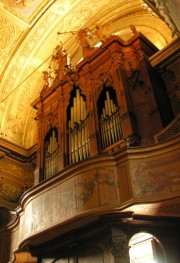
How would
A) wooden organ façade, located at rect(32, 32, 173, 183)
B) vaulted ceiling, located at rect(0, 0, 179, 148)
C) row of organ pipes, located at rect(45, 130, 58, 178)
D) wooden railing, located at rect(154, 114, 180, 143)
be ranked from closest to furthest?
wooden railing, located at rect(154, 114, 180, 143) < wooden organ façade, located at rect(32, 32, 173, 183) < row of organ pipes, located at rect(45, 130, 58, 178) < vaulted ceiling, located at rect(0, 0, 179, 148)

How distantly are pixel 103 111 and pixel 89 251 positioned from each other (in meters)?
3.06

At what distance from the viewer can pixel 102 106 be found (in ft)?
26.3

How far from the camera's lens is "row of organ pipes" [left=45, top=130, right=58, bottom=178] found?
25.9ft

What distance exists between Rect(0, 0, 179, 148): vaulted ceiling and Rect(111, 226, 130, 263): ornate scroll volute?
5486 millimetres

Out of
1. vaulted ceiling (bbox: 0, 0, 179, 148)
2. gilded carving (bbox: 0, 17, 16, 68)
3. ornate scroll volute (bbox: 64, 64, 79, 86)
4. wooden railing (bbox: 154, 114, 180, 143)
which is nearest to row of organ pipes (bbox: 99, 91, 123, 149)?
wooden railing (bbox: 154, 114, 180, 143)

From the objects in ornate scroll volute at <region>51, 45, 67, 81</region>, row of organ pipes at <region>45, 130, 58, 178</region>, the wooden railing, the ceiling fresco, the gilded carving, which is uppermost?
the ceiling fresco

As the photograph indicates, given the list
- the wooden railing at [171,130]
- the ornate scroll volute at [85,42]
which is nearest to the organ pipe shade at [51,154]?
the ornate scroll volute at [85,42]

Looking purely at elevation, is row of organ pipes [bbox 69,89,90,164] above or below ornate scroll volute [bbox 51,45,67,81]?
below

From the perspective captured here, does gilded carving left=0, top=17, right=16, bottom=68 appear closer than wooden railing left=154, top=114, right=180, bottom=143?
No

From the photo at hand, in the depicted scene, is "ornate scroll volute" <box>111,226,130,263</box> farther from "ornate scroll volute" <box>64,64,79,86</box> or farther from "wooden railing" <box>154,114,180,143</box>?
"ornate scroll volute" <box>64,64,79,86</box>

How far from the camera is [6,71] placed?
36.1ft

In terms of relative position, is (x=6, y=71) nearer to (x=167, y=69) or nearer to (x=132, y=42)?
(x=132, y=42)

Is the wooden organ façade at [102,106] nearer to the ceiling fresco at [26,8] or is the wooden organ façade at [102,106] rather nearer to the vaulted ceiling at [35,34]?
the vaulted ceiling at [35,34]

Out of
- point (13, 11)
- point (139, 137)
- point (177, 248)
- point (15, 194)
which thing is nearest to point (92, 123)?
point (139, 137)
